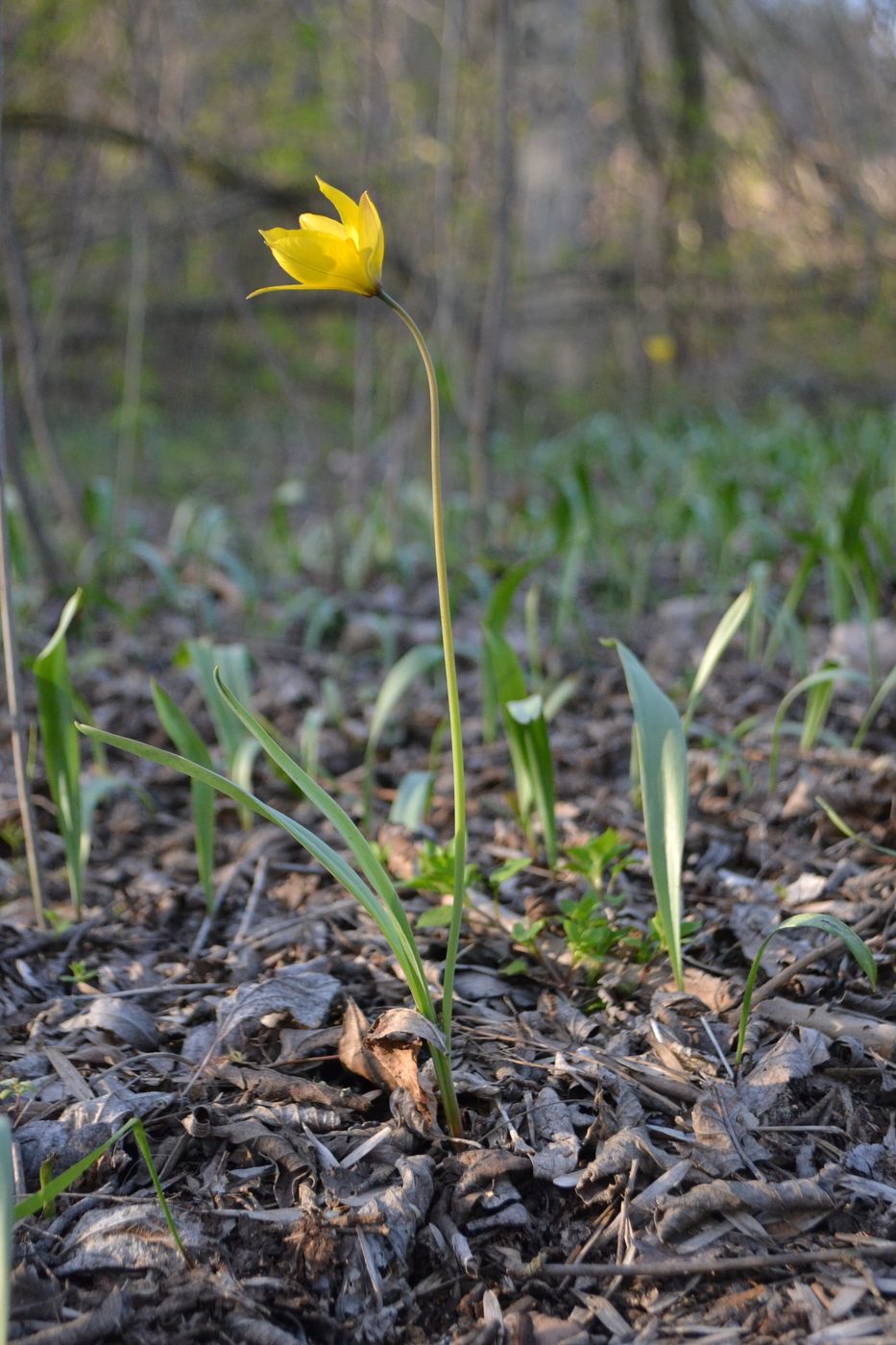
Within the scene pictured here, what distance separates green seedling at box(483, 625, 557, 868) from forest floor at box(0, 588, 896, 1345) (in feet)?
0.40

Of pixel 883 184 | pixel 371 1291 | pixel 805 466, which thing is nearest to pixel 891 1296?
pixel 371 1291

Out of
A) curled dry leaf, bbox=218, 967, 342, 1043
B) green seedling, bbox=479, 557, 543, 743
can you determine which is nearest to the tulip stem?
curled dry leaf, bbox=218, 967, 342, 1043

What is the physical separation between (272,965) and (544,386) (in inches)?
277

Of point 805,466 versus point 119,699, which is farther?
point 805,466

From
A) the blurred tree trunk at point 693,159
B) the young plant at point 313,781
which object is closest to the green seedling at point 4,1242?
the young plant at point 313,781

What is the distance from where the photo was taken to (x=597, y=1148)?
3.79 ft

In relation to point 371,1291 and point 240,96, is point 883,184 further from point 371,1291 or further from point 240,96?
point 371,1291

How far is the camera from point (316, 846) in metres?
1.09

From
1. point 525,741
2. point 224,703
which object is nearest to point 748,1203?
point 525,741

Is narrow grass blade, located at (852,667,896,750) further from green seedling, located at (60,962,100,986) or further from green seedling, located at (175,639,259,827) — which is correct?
green seedling, located at (60,962,100,986)

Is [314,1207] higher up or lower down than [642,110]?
lower down

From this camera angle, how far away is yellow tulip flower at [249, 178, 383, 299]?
3.06 ft

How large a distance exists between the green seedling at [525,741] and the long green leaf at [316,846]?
508 millimetres

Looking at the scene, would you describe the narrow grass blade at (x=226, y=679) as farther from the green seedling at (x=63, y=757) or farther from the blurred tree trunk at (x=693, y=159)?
the blurred tree trunk at (x=693, y=159)
